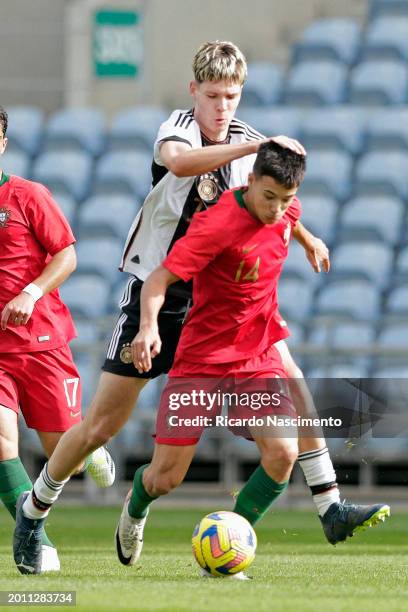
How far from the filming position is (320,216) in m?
13.7

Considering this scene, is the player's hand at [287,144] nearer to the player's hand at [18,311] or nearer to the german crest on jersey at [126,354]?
→ the german crest on jersey at [126,354]

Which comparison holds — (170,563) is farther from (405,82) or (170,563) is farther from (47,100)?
(47,100)

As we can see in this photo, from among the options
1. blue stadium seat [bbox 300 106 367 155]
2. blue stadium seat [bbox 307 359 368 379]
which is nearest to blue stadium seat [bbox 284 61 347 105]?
blue stadium seat [bbox 300 106 367 155]

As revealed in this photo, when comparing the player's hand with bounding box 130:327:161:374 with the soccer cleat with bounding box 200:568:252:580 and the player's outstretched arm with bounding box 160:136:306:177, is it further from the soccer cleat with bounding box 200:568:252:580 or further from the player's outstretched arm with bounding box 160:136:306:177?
the soccer cleat with bounding box 200:568:252:580

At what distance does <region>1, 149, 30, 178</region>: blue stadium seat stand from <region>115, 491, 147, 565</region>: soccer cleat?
968 cm

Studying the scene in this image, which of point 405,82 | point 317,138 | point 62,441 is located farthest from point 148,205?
point 405,82

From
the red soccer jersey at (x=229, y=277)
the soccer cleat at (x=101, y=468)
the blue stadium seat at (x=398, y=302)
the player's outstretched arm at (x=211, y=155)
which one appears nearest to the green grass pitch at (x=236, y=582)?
the soccer cleat at (x=101, y=468)

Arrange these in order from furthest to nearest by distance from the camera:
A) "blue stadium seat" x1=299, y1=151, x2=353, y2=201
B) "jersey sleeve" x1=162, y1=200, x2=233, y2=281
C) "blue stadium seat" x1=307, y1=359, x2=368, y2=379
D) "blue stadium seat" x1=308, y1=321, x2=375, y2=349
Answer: "blue stadium seat" x1=299, y1=151, x2=353, y2=201, "blue stadium seat" x1=308, y1=321, x2=375, y2=349, "blue stadium seat" x1=307, y1=359, x2=368, y2=379, "jersey sleeve" x1=162, y1=200, x2=233, y2=281

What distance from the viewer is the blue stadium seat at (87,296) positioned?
1384 centimetres

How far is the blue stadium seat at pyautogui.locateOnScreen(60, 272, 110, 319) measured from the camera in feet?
45.4

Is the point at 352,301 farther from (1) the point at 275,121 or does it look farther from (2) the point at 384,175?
(1) the point at 275,121

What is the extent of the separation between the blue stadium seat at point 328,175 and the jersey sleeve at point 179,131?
27.1 ft

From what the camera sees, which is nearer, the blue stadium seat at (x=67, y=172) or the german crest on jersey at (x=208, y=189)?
the german crest on jersey at (x=208, y=189)

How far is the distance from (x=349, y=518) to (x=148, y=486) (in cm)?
83
